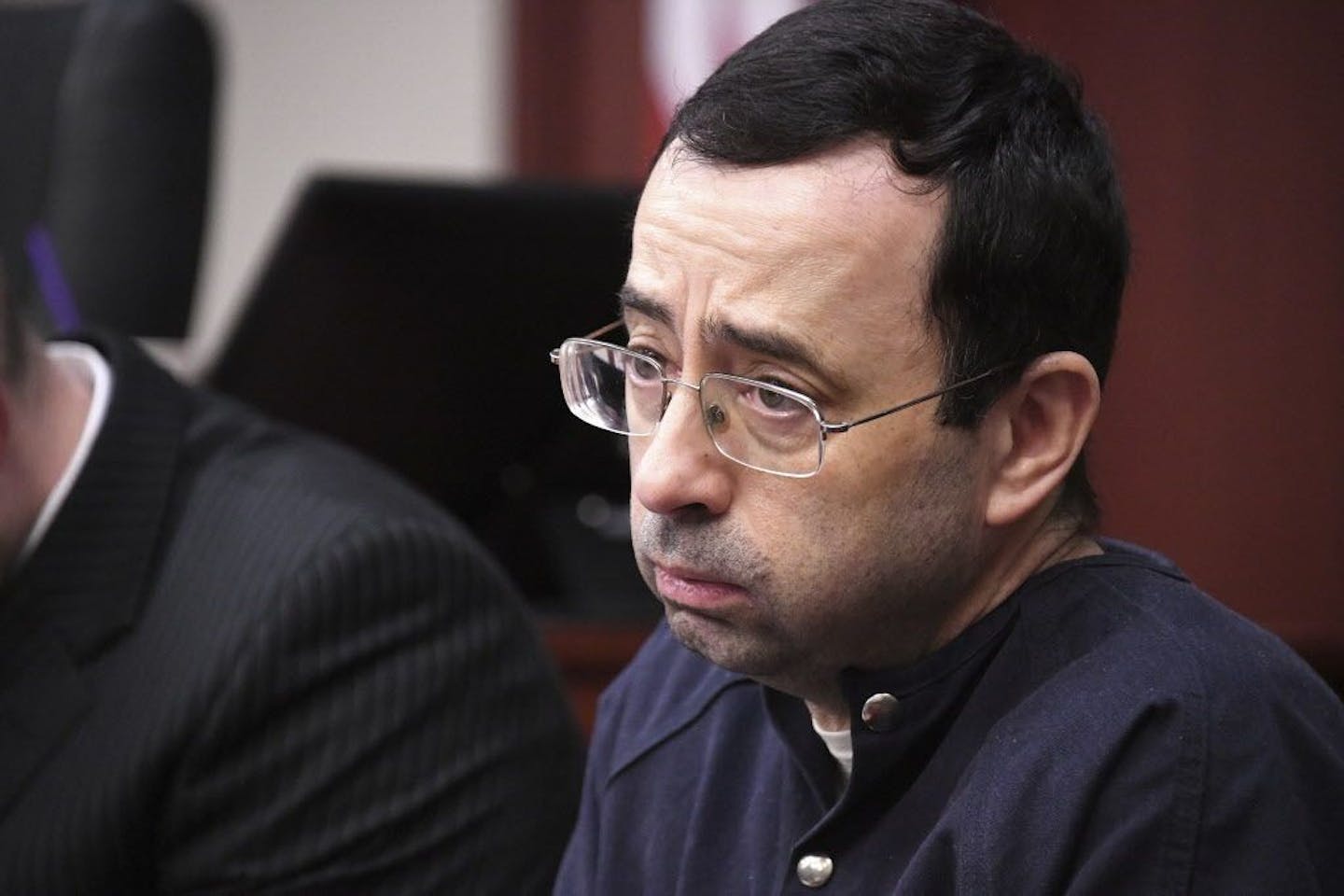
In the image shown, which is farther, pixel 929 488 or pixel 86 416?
pixel 86 416

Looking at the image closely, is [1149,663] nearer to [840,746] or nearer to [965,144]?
[840,746]

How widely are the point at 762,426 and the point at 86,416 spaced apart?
32.0 inches

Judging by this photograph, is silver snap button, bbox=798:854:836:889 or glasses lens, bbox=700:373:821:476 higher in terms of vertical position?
glasses lens, bbox=700:373:821:476

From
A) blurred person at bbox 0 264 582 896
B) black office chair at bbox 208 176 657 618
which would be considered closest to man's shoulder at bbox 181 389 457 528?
blurred person at bbox 0 264 582 896

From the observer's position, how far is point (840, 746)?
1169 mm

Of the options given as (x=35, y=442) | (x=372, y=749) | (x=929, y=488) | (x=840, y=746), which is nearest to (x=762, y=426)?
(x=929, y=488)

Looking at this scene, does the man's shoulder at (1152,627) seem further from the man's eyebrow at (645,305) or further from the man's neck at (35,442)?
the man's neck at (35,442)

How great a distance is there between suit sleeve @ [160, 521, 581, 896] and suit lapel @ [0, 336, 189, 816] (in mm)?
127

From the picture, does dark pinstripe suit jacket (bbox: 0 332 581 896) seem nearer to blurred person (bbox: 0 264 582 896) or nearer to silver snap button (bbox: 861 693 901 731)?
blurred person (bbox: 0 264 582 896)

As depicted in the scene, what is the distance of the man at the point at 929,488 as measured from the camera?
1018 mm

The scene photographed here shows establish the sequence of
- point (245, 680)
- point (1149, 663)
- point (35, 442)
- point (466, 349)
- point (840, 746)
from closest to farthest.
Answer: point (1149, 663) < point (840, 746) < point (245, 680) < point (35, 442) < point (466, 349)

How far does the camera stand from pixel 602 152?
376cm

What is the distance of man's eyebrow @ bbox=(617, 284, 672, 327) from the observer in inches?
43.6

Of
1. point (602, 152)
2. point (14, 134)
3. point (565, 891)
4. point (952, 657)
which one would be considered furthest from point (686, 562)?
point (602, 152)
